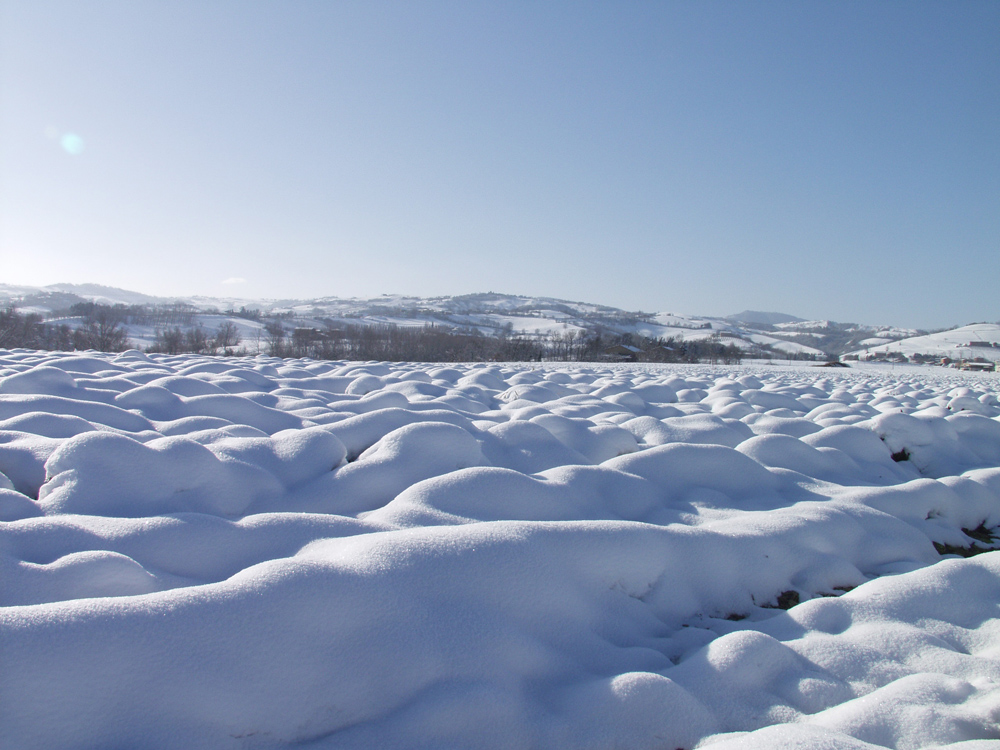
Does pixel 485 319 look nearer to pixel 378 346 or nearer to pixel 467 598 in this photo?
pixel 378 346

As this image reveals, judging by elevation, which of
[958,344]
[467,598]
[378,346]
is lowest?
[378,346]

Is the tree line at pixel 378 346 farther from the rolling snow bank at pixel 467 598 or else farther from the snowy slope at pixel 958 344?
the snowy slope at pixel 958 344

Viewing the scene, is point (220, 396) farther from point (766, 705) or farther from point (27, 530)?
point (766, 705)

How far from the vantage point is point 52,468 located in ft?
8.11

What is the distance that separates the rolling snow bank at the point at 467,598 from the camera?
1.27 meters

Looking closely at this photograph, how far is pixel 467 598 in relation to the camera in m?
1.68

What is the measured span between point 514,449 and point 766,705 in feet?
7.77

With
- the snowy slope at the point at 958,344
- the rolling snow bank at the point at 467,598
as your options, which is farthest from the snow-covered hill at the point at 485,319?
the rolling snow bank at the point at 467,598

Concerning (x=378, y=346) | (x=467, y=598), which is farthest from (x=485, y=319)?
(x=467, y=598)

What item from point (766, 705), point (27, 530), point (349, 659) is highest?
point (27, 530)

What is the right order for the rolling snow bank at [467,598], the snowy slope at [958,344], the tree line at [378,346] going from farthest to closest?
the snowy slope at [958,344] → the tree line at [378,346] → the rolling snow bank at [467,598]

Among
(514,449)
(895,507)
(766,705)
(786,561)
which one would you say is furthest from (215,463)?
(895,507)

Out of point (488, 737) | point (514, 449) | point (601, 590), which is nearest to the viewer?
point (488, 737)

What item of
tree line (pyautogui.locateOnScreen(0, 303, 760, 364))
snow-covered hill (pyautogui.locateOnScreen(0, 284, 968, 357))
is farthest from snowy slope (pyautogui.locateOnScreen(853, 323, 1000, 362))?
tree line (pyautogui.locateOnScreen(0, 303, 760, 364))
